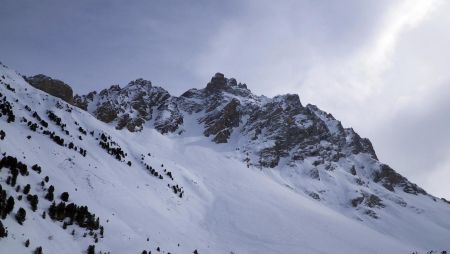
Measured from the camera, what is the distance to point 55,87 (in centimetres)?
12519

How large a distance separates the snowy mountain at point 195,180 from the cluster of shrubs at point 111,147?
27cm

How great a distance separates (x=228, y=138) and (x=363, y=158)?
53.5m

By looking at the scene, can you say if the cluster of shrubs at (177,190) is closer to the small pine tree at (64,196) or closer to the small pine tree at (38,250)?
the small pine tree at (64,196)

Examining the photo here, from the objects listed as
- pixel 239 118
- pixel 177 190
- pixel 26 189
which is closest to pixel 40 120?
pixel 177 190

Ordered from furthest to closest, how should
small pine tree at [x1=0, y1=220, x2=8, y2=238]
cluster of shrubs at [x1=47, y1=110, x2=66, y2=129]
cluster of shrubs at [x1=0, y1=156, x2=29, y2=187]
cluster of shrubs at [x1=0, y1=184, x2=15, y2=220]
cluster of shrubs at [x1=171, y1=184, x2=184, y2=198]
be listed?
cluster of shrubs at [x1=47, y1=110, x2=66, y2=129], cluster of shrubs at [x1=171, y1=184, x2=184, y2=198], cluster of shrubs at [x1=0, y1=156, x2=29, y2=187], cluster of shrubs at [x1=0, y1=184, x2=15, y2=220], small pine tree at [x1=0, y1=220, x2=8, y2=238]

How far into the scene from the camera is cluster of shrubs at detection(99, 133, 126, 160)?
68375 millimetres

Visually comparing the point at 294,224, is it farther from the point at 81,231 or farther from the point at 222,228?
the point at 81,231

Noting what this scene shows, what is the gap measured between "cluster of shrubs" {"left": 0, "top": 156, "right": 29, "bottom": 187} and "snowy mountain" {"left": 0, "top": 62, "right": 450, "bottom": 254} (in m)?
0.13

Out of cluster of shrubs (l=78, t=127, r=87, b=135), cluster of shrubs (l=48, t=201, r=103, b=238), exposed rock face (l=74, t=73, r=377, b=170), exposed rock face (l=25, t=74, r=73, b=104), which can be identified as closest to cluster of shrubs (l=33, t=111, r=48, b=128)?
cluster of shrubs (l=78, t=127, r=87, b=135)

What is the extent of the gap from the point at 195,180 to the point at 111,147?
59.8ft

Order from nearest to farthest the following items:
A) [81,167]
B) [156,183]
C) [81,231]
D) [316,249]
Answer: [81,231] < [81,167] < [316,249] < [156,183]

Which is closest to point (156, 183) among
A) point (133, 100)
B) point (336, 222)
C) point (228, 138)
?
point (336, 222)

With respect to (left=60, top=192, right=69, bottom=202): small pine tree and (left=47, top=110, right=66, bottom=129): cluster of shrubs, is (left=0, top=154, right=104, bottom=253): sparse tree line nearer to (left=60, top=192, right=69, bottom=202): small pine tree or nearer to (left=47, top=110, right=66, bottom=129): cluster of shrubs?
(left=60, top=192, right=69, bottom=202): small pine tree

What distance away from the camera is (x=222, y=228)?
205ft
